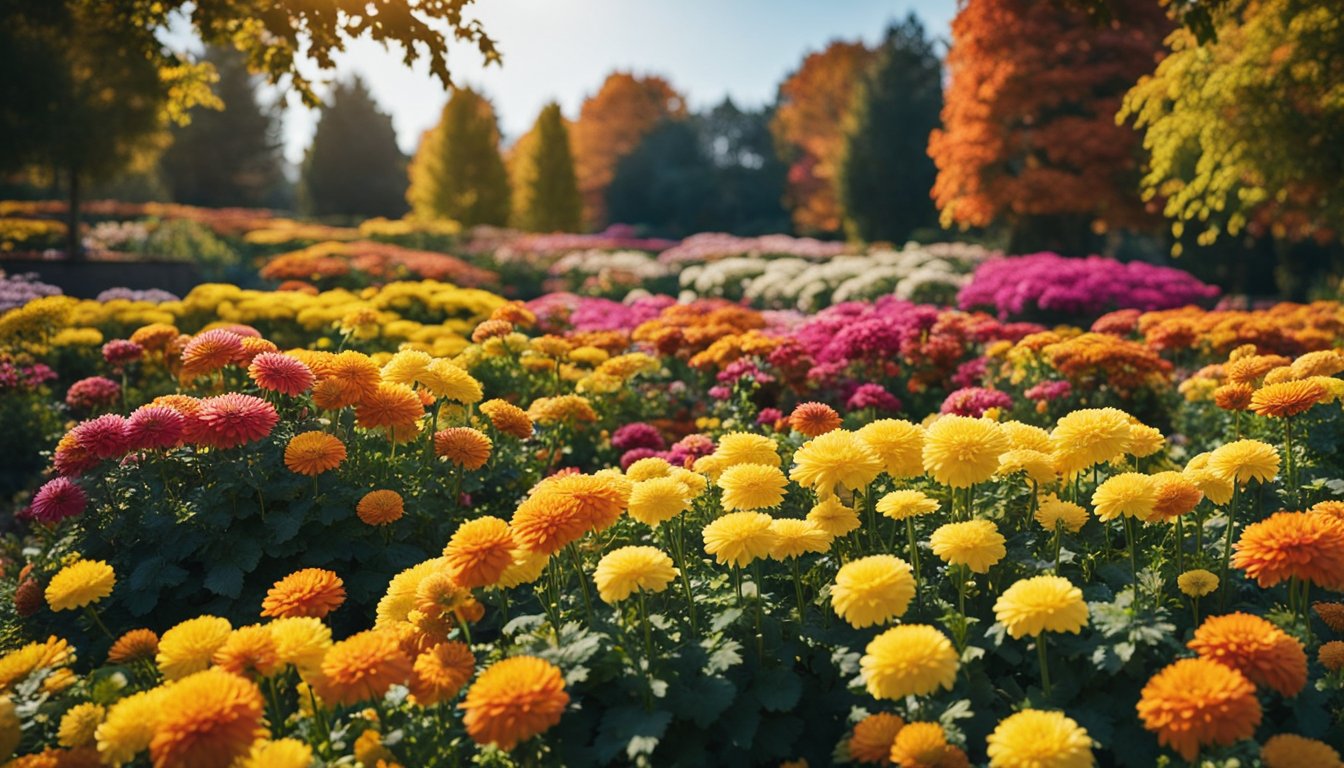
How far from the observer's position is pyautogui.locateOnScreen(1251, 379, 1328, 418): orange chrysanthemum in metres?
2.96

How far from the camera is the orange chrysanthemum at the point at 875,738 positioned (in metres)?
2.04

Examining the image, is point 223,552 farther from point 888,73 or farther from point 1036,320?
point 888,73

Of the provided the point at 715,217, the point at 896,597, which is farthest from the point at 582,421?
the point at 715,217

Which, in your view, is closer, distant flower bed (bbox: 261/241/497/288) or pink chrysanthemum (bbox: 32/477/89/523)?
pink chrysanthemum (bbox: 32/477/89/523)

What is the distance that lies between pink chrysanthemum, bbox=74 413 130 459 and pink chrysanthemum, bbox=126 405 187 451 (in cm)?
5

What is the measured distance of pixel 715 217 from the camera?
42.6 metres

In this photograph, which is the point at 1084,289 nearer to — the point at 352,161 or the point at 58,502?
the point at 58,502

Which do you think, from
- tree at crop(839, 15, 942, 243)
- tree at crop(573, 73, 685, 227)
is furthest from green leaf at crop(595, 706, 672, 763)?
tree at crop(573, 73, 685, 227)

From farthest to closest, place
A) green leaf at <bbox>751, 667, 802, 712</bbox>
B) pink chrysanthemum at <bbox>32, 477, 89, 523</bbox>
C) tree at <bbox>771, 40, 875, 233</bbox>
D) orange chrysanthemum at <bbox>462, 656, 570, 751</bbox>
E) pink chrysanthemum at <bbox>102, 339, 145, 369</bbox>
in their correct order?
tree at <bbox>771, 40, 875, 233</bbox>, pink chrysanthemum at <bbox>102, 339, 145, 369</bbox>, pink chrysanthemum at <bbox>32, 477, 89, 523</bbox>, green leaf at <bbox>751, 667, 802, 712</bbox>, orange chrysanthemum at <bbox>462, 656, 570, 751</bbox>

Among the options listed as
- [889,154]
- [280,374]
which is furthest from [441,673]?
[889,154]

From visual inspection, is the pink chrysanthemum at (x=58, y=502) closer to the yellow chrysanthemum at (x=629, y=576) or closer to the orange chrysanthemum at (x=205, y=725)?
the orange chrysanthemum at (x=205, y=725)

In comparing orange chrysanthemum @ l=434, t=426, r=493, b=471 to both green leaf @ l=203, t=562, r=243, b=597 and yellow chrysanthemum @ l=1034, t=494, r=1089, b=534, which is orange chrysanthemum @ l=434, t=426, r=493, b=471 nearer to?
green leaf @ l=203, t=562, r=243, b=597

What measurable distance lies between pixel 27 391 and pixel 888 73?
29865 mm

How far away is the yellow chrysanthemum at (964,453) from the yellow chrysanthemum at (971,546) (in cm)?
17
